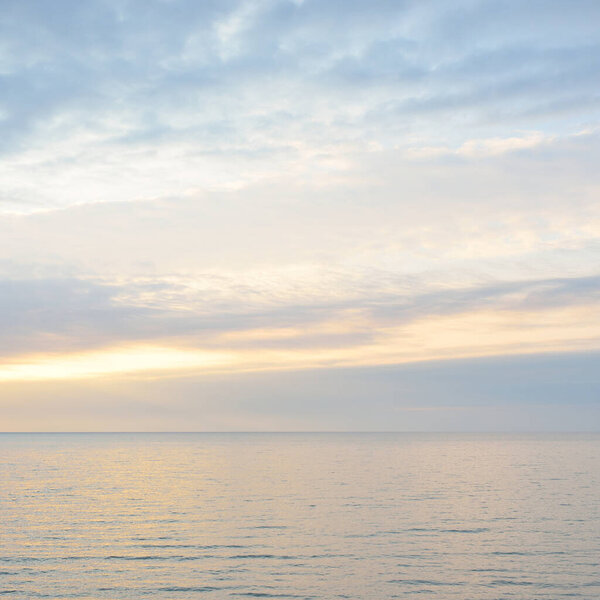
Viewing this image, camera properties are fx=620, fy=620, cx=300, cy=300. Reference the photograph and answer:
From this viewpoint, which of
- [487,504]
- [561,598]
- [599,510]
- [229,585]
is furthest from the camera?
[487,504]

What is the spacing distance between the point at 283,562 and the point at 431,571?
9390 mm

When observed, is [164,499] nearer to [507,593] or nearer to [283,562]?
[283,562]

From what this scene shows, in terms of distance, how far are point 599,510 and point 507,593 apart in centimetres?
3311

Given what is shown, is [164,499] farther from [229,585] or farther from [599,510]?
[599,510]

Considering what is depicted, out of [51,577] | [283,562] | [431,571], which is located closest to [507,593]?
[431,571]

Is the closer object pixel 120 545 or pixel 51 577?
pixel 51 577

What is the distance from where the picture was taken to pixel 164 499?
71.1m

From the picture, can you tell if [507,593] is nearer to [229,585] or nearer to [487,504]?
[229,585]

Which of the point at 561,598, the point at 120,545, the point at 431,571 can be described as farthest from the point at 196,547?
the point at 561,598

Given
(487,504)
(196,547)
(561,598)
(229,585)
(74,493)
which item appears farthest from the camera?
(74,493)

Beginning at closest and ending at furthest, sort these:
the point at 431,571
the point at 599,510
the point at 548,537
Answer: the point at 431,571 < the point at 548,537 < the point at 599,510

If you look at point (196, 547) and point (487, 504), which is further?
point (487, 504)

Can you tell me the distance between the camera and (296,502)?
67.1m

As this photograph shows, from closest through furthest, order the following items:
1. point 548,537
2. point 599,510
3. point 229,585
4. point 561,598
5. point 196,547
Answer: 1. point 561,598
2. point 229,585
3. point 196,547
4. point 548,537
5. point 599,510
